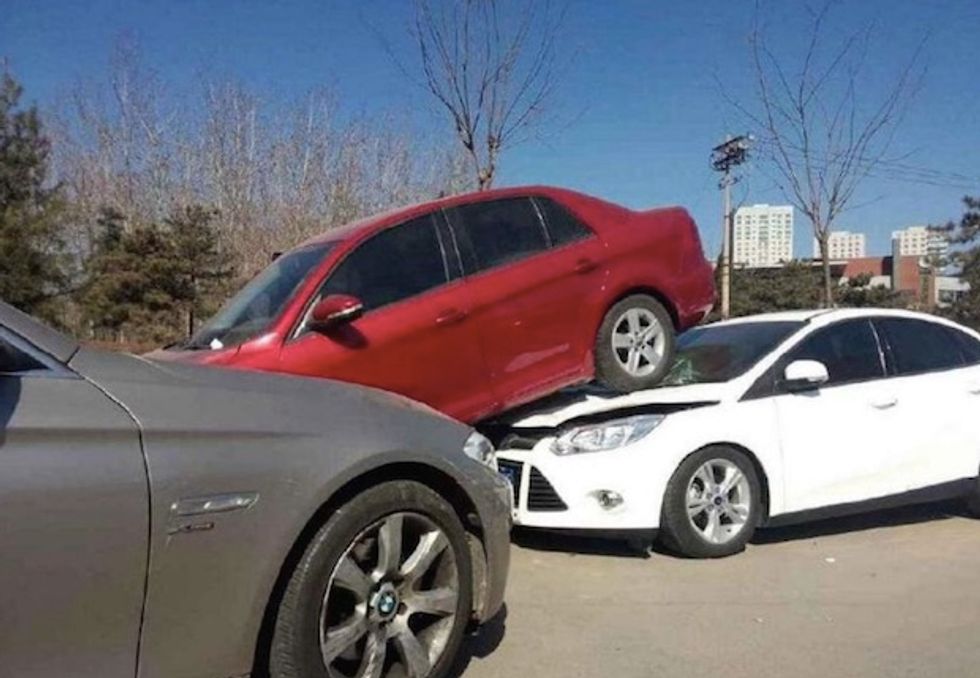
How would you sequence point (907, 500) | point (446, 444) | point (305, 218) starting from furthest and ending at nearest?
1. point (305, 218)
2. point (907, 500)
3. point (446, 444)

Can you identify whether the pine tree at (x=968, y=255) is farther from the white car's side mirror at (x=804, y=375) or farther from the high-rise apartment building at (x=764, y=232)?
the high-rise apartment building at (x=764, y=232)

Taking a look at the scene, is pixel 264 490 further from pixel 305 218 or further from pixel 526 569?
pixel 305 218

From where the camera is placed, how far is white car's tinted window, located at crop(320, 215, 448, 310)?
465 centimetres

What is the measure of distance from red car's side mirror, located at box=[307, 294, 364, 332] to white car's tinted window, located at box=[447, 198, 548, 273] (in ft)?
2.81

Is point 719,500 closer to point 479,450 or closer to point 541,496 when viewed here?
point 541,496

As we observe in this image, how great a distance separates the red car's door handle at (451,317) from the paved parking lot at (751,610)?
1405mm

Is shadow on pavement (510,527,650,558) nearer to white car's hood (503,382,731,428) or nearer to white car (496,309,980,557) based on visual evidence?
white car (496,309,980,557)

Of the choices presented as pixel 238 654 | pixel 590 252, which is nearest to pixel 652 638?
pixel 238 654

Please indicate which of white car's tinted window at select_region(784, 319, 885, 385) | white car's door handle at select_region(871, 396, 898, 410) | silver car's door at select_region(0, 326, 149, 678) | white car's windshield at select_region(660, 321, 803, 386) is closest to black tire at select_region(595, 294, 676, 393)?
white car's windshield at select_region(660, 321, 803, 386)

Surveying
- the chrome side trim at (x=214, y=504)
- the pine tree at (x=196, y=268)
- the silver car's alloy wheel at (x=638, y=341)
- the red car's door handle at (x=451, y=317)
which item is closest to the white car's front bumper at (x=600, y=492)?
the silver car's alloy wheel at (x=638, y=341)

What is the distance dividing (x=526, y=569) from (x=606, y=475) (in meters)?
0.69

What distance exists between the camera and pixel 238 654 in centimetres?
257

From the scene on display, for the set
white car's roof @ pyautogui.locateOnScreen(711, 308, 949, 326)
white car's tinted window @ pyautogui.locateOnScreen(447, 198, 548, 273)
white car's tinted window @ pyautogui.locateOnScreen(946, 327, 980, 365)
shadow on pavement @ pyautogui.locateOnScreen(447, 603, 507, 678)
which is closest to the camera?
shadow on pavement @ pyautogui.locateOnScreen(447, 603, 507, 678)

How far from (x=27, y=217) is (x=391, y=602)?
1860cm
